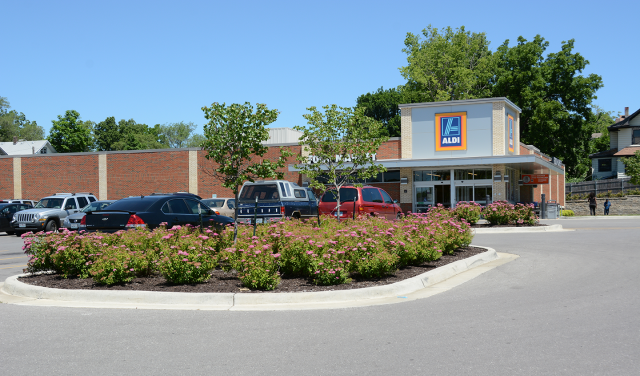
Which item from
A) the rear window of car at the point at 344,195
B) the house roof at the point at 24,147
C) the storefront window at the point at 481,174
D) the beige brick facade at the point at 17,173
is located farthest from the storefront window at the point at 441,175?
the house roof at the point at 24,147

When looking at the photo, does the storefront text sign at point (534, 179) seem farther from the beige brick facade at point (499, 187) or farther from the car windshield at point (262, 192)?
the car windshield at point (262, 192)

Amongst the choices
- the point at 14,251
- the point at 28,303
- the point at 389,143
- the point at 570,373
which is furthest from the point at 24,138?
the point at 570,373

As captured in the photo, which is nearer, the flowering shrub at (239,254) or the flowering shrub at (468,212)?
the flowering shrub at (239,254)

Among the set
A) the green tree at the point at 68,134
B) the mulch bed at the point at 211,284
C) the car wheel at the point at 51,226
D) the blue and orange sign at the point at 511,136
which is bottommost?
the mulch bed at the point at 211,284

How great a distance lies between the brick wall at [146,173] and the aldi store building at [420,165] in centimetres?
7

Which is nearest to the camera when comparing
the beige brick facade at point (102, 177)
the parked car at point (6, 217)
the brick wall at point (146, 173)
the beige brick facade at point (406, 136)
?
the parked car at point (6, 217)

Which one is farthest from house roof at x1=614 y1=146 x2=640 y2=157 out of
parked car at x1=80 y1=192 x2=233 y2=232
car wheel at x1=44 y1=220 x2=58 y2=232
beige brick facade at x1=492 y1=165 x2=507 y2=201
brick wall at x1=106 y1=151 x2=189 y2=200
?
parked car at x1=80 y1=192 x2=233 y2=232

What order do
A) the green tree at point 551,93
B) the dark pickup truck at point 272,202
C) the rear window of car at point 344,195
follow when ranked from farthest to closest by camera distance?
the green tree at point 551,93 → the rear window of car at point 344,195 → the dark pickup truck at point 272,202

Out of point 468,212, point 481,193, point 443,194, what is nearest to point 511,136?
point 481,193

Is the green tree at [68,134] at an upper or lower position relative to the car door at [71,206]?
upper

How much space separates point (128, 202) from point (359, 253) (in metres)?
6.53

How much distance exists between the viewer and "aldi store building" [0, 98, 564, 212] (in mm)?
33062

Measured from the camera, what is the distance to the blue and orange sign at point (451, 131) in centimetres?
3362

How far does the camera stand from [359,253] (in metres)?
9.60
